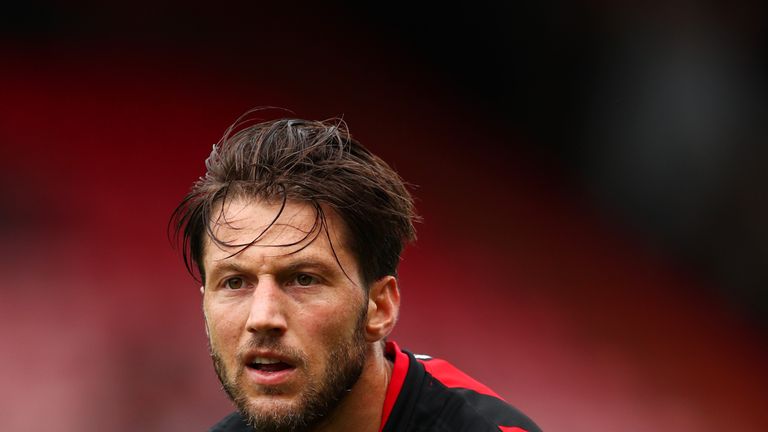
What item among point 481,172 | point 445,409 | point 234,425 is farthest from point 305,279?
point 481,172

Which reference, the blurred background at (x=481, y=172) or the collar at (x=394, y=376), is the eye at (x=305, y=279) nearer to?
the collar at (x=394, y=376)

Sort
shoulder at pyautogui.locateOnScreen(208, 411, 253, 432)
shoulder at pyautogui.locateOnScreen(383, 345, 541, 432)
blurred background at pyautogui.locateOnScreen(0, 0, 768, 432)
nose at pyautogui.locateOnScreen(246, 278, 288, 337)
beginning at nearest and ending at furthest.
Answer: nose at pyautogui.locateOnScreen(246, 278, 288, 337) → shoulder at pyautogui.locateOnScreen(383, 345, 541, 432) → shoulder at pyautogui.locateOnScreen(208, 411, 253, 432) → blurred background at pyautogui.locateOnScreen(0, 0, 768, 432)

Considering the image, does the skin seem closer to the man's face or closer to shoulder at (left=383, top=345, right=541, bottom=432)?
the man's face

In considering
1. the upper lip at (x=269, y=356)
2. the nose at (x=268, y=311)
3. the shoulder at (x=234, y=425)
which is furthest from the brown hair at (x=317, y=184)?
the shoulder at (x=234, y=425)

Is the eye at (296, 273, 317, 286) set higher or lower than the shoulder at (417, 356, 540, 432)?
higher

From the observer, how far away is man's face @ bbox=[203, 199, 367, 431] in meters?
2.07

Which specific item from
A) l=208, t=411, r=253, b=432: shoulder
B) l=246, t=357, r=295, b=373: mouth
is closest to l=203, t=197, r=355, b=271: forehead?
l=246, t=357, r=295, b=373: mouth

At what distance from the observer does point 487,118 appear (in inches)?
181

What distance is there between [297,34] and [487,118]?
0.95m

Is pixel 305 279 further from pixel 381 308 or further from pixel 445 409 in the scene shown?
pixel 445 409

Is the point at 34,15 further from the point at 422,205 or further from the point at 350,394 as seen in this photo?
the point at 350,394

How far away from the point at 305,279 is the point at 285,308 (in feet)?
0.30

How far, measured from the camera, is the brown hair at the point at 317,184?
86.9 inches

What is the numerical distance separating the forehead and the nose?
0.07 m
